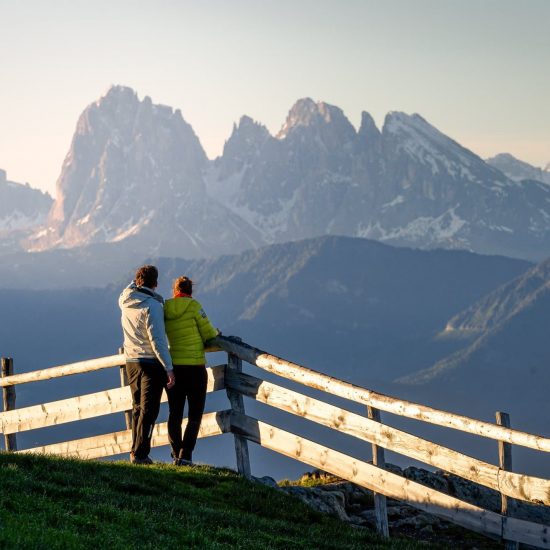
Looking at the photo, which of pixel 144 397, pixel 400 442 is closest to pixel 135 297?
pixel 144 397

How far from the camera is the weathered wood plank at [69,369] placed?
1605cm

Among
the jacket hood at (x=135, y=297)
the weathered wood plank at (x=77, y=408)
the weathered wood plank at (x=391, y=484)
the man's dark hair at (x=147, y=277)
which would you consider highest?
the man's dark hair at (x=147, y=277)

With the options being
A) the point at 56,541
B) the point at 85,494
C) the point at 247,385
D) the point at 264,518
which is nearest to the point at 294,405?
the point at 247,385

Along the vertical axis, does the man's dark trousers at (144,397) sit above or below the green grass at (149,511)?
above

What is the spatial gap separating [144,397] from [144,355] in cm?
58

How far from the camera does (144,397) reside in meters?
15.2

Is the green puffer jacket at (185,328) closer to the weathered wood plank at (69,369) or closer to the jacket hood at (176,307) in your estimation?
the jacket hood at (176,307)

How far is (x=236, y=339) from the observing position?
49.8ft

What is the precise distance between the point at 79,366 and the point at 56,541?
7086 millimetres

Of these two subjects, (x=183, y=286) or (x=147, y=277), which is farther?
(x=183, y=286)

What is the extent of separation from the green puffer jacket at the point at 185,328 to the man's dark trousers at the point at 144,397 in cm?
33

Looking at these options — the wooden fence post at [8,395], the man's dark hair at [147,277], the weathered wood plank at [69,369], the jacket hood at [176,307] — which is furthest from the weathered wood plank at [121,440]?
the man's dark hair at [147,277]

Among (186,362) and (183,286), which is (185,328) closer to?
(186,362)

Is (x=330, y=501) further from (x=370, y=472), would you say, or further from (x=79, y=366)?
(x=79, y=366)
